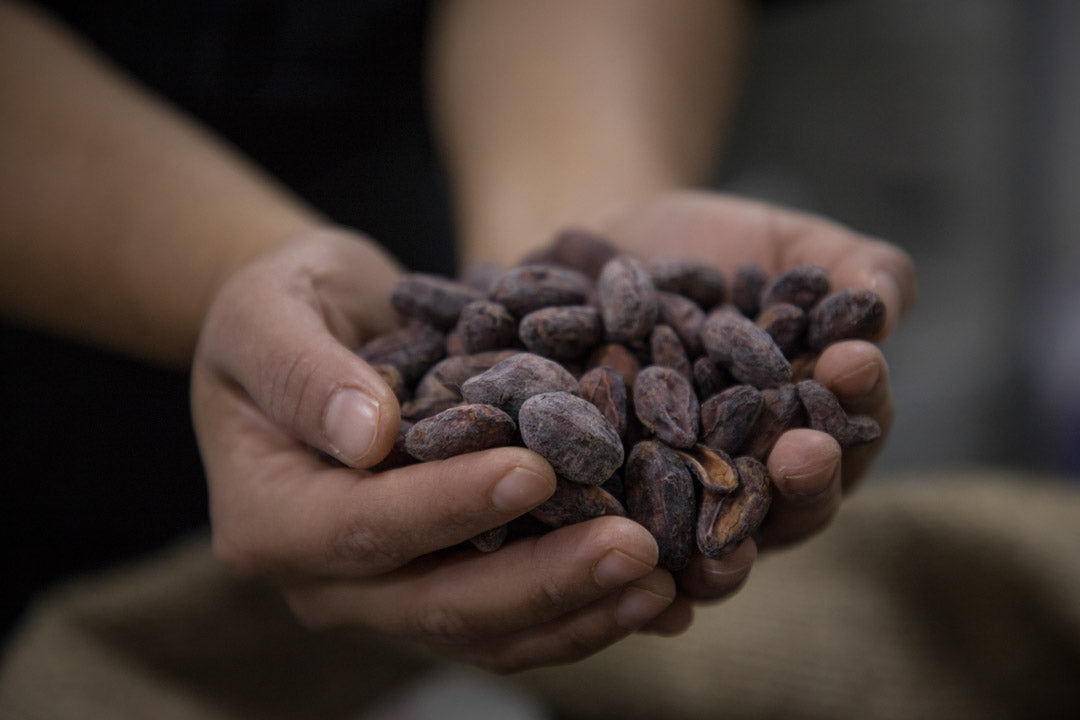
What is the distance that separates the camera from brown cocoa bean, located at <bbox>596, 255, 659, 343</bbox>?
64 centimetres

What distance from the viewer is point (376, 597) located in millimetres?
575

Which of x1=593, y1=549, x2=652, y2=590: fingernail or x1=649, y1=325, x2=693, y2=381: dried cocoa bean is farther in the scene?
x1=649, y1=325, x2=693, y2=381: dried cocoa bean

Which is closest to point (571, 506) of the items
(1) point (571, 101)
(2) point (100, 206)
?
(2) point (100, 206)

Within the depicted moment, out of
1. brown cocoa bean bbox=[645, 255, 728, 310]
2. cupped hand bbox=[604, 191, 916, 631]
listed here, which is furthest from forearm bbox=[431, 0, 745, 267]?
brown cocoa bean bbox=[645, 255, 728, 310]

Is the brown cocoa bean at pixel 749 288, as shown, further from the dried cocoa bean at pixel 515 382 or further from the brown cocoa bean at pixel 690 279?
the dried cocoa bean at pixel 515 382

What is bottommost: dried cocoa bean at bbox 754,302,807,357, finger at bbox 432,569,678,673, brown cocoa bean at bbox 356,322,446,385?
finger at bbox 432,569,678,673

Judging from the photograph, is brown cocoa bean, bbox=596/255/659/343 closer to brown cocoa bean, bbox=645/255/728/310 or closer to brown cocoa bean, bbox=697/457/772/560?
brown cocoa bean, bbox=645/255/728/310

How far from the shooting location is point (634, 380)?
0.61m

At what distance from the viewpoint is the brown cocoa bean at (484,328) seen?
635 millimetres

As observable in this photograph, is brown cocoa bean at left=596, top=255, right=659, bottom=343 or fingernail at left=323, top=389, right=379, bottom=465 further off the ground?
brown cocoa bean at left=596, top=255, right=659, bottom=343

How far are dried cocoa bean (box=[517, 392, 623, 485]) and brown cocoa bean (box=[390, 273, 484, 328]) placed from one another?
189 mm

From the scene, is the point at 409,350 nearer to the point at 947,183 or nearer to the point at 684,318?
the point at 684,318

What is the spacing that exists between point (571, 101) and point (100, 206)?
0.63m

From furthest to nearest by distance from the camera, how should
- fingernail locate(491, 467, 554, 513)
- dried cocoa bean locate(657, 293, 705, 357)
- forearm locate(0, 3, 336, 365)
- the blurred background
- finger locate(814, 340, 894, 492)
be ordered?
the blurred background, forearm locate(0, 3, 336, 365), dried cocoa bean locate(657, 293, 705, 357), finger locate(814, 340, 894, 492), fingernail locate(491, 467, 554, 513)
